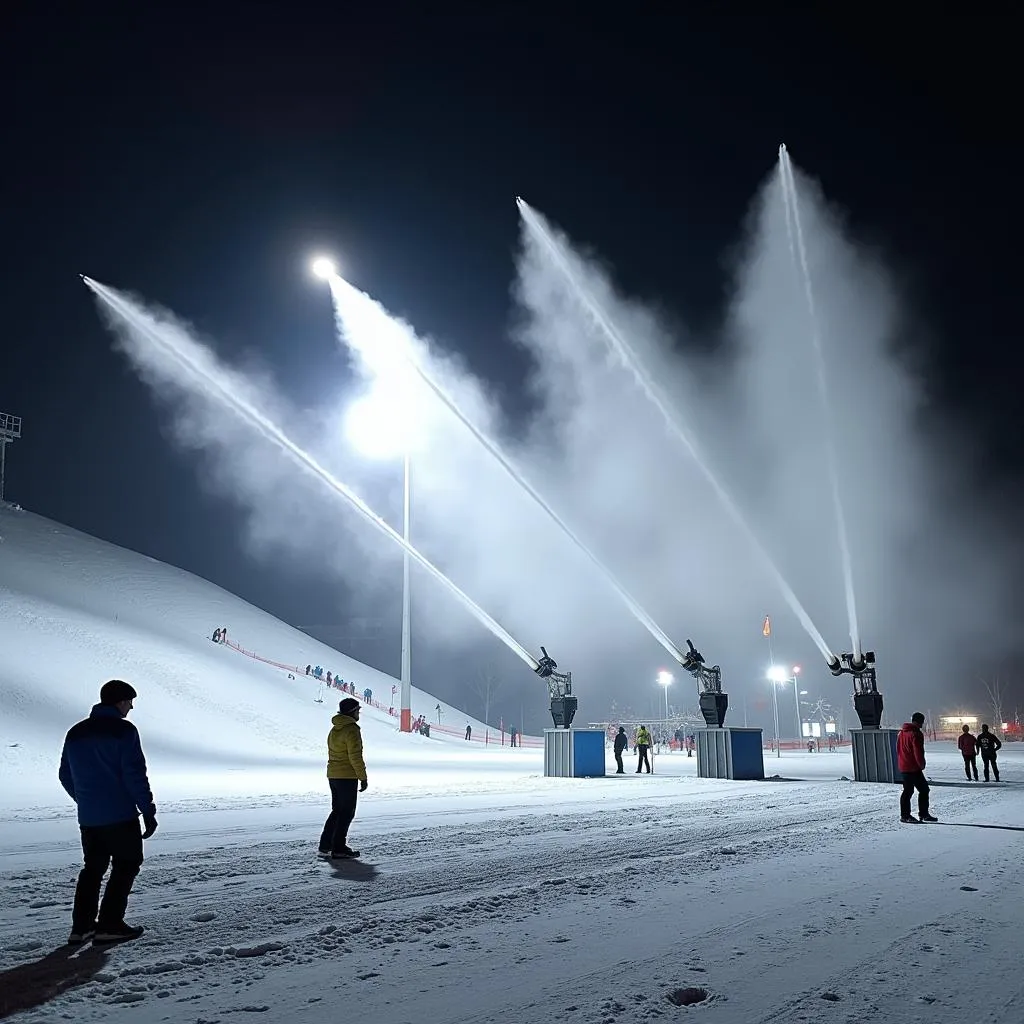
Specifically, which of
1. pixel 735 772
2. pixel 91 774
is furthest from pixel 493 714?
pixel 91 774

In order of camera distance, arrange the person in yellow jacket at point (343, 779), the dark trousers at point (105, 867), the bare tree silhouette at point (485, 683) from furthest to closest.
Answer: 1. the bare tree silhouette at point (485, 683)
2. the person in yellow jacket at point (343, 779)
3. the dark trousers at point (105, 867)

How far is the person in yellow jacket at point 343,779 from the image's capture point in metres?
8.68

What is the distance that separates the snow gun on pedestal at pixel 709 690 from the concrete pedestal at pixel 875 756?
12.9 feet

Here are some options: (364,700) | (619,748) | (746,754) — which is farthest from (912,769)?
(364,700)

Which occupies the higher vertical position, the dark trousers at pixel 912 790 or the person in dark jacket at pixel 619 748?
the dark trousers at pixel 912 790

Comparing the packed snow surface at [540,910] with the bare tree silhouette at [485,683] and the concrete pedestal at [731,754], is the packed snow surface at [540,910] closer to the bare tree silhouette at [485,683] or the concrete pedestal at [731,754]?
the concrete pedestal at [731,754]

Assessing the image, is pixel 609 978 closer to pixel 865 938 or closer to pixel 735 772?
pixel 865 938

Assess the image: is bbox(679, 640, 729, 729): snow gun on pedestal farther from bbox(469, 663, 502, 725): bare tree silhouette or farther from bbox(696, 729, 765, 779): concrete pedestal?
bbox(469, 663, 502, 725): bare tree silhouette

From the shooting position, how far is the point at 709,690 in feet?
79.9

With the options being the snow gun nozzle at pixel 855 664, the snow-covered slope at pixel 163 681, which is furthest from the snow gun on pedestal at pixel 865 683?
the snow-covered slope at pixel 163 681

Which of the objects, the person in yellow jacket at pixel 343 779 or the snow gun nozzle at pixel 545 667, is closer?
the person in yellow jacket at pixel 343 779

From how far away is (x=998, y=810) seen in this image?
44.9 feet

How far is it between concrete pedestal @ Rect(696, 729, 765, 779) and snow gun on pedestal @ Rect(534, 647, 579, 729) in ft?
14.0

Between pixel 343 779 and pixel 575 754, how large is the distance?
16.2 meters
